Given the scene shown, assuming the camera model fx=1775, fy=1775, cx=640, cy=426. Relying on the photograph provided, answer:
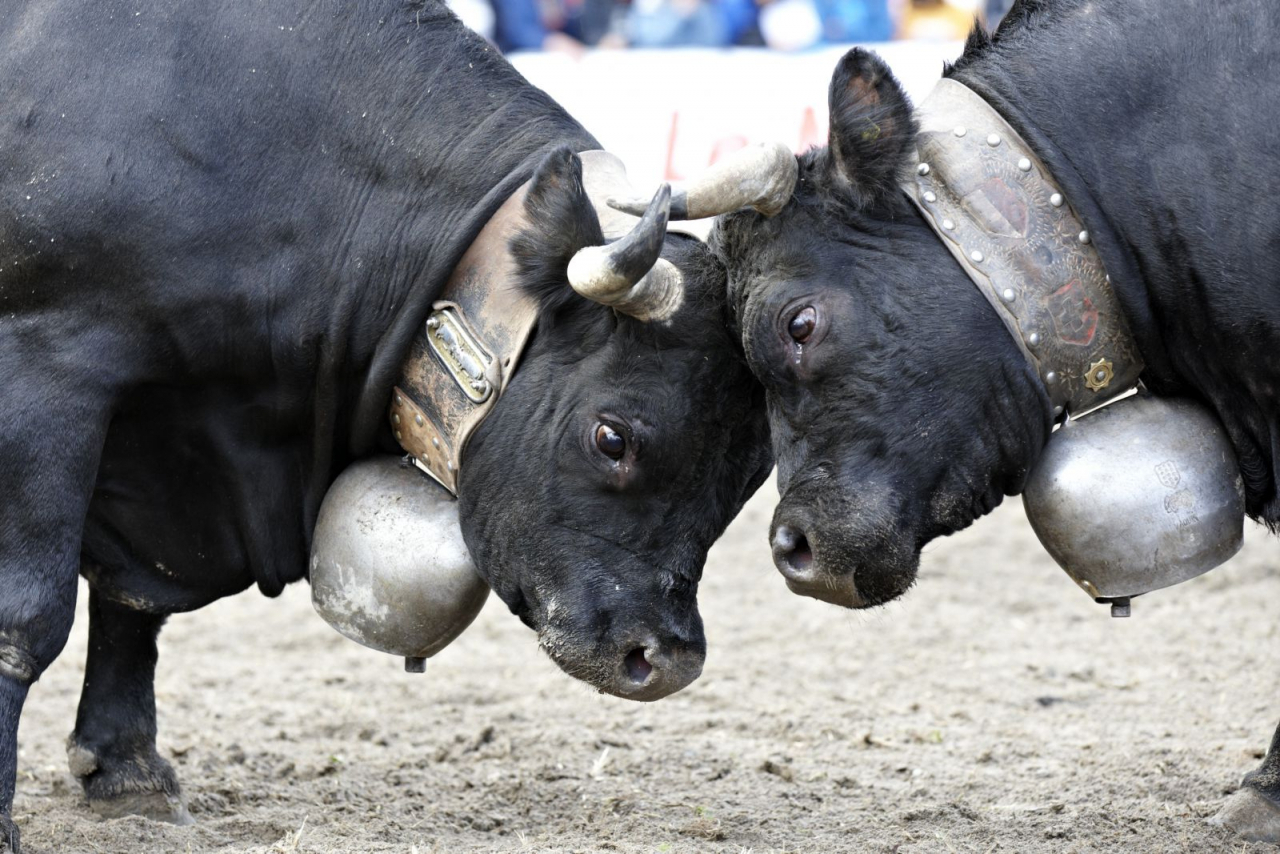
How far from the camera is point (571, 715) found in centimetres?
639

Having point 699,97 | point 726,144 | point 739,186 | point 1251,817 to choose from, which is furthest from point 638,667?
point 699,97

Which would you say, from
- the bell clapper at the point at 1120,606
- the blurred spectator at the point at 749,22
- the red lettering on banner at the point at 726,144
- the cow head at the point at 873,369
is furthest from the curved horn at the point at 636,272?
the blurred spectator at the point at 749,22

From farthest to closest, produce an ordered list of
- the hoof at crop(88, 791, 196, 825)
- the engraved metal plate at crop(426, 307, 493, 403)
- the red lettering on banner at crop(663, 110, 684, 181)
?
the red lettering on banner at crop(663, 110, 684, 181)
the hoof at crop(88, 791, 196, 825)
the engraved metal plate at crop(426, 307, 493, 403)

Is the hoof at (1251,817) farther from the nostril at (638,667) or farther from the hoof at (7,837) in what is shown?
the hoof at (7,837)

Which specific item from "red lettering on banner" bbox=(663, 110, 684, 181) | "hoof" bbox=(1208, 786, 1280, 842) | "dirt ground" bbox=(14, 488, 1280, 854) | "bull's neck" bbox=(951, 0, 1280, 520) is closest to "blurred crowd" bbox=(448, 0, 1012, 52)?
"red lettering on banner" bbox=(663, 110, 684, 181)

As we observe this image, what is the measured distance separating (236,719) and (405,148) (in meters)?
2.61

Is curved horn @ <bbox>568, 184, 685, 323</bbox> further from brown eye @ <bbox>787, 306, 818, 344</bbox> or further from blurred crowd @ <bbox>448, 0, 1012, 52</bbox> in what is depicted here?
blurred crowd @ <bbox>448, 0, 1012, 52</bbox>

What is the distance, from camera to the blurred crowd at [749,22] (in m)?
12.1

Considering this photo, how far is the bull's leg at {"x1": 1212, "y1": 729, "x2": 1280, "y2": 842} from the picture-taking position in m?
4.74

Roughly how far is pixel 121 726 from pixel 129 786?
0.20 metres

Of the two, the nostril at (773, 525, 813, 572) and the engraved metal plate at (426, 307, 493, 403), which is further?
the engraved metal plate at (426, 307, 493, 403)

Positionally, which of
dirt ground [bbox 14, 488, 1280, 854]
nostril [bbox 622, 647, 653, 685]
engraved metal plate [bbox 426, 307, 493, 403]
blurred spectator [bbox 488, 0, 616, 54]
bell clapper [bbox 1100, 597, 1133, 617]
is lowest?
blurred spectator [bbox 488, 0, 616, 54]

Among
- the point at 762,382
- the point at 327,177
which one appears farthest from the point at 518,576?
the point at 327,177

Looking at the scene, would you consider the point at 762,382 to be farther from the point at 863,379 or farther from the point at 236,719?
the point at 236,719
